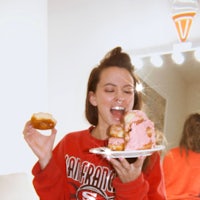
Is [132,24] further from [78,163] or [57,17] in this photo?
[78,163]

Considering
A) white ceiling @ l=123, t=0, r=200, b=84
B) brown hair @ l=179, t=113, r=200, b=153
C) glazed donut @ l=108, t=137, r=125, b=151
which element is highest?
white ceiling @ l=123, t=0, r=200, b=84

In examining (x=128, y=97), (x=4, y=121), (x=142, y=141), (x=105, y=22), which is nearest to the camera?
(x=142, y=141)

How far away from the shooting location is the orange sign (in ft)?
4.17

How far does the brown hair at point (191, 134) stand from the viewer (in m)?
1.24

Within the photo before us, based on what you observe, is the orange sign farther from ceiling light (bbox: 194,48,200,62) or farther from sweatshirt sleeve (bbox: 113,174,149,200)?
sweatshirt sleeve (bbox: 113,174,149,200)

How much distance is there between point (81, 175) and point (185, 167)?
646 millimetres

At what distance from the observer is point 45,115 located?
77 cm

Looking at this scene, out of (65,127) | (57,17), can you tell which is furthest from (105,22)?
(65,127)

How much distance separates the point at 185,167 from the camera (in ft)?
4.07

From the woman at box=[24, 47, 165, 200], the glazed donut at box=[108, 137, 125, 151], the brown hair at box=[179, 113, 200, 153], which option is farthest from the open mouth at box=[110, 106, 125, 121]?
the brown hair at box=[179, 113, 200, 153]

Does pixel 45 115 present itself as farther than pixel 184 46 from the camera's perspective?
No

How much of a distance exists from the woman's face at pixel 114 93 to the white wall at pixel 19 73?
781 millimetres

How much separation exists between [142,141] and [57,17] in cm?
115

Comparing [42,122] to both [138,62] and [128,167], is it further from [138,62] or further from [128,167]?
[138,62]
